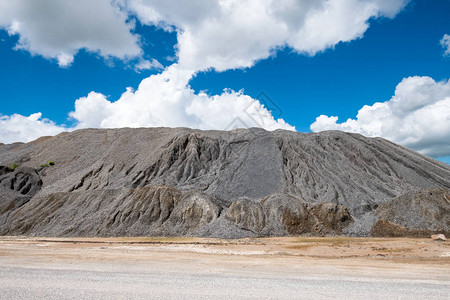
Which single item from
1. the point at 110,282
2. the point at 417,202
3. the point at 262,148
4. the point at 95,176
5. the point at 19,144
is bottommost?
the point at 110,282

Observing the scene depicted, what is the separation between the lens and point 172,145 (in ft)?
235

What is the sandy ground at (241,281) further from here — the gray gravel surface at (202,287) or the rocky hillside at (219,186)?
the rocky hillside at (219,186)

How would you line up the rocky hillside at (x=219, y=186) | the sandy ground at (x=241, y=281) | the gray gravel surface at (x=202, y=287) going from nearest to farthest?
the gray gravel surface at (x=202, y=287), the sandy ground at (x=241, y=281), the rocky hillside at (x=219, y=186)

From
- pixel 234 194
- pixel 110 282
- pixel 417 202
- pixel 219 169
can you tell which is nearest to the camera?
pixel 110 282

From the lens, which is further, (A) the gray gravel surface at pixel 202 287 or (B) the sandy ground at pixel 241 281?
(B) the sandy ground at pixel 241 281

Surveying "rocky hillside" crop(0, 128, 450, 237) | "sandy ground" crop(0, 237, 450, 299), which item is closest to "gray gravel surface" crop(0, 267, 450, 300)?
"sandy ground" crop(0, 237, 450, 299)

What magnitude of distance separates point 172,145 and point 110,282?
5873 centimetres

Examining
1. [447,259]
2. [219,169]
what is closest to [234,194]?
[219,169]

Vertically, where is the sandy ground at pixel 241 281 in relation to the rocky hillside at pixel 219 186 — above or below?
below

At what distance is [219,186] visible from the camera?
59125 mm

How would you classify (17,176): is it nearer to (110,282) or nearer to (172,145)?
(172,145)

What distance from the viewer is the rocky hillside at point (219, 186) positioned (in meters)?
46.1

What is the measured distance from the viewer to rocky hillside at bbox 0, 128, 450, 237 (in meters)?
46.1

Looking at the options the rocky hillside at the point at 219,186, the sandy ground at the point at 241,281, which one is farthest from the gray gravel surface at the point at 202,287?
the rocky hillside at the point at 219,186
